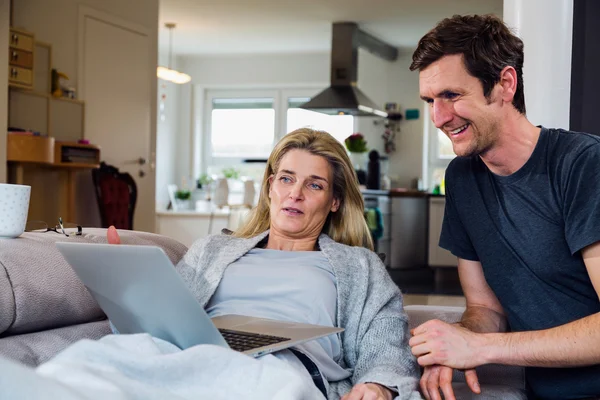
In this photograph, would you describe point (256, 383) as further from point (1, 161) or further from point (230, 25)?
point (230, 25)

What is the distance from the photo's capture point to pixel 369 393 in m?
1.53

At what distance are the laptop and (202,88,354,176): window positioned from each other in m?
10.1

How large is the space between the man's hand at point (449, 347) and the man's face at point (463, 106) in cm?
39

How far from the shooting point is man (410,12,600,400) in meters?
1.51

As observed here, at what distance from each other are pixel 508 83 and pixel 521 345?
1.87ft

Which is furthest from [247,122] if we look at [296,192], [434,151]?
[296,192]

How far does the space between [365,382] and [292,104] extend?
10.2 metres

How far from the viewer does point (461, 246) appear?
186 cm

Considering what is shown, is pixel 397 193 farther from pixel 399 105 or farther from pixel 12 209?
pixel 12 209

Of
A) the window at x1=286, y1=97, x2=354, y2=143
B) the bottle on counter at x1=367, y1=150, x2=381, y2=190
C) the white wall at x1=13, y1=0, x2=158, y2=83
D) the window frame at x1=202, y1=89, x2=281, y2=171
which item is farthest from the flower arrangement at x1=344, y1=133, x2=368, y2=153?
the white wall at x1=13, y1=0, x2=158, y2=83

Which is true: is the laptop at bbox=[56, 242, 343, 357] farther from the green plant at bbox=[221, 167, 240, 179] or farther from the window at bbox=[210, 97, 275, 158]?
the window at bbox=[210, 97, 275, 158]

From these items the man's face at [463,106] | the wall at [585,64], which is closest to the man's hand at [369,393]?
the man's face at [463,106]

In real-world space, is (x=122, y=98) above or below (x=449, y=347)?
above

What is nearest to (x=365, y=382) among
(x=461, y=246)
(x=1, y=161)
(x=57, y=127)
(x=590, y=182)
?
(x=461, y=246)
